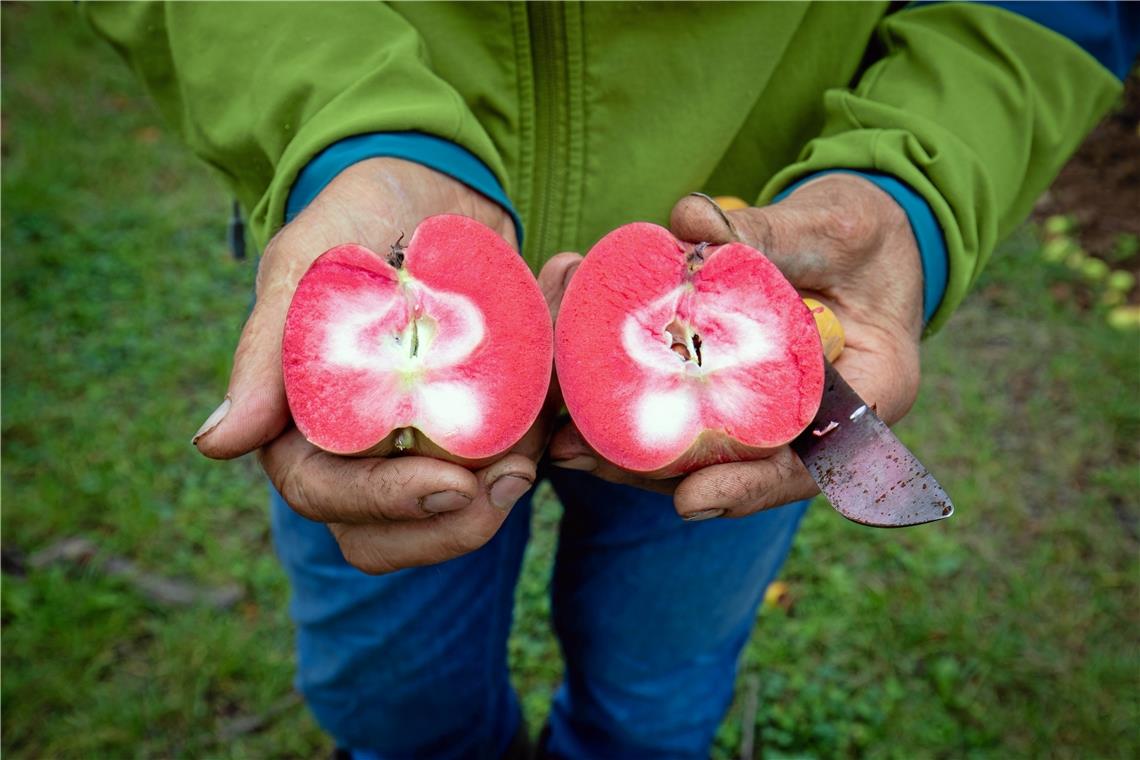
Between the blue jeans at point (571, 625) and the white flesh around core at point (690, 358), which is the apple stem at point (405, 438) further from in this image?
the blue jeans at point (571, 625)

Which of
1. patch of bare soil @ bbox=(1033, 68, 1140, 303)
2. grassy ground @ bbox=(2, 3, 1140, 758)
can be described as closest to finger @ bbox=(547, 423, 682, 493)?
grassy ground @ bbox=(2, 3, 1140, 758)

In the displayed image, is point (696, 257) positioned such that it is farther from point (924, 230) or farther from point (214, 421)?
point (214, 421)

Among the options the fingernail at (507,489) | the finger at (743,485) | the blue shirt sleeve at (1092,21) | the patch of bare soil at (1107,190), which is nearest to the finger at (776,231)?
the finger at (743,485)

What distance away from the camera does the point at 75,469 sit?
7.46 feet

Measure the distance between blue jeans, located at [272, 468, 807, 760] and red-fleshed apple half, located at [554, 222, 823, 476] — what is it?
330 mm

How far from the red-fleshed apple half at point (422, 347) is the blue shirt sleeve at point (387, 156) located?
0.44 ft

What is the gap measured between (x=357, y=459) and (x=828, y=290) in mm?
622

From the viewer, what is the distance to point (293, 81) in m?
1.19

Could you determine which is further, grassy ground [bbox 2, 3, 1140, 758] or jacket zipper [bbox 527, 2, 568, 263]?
grassy ground [bbox 2, 3, 1140, 758]

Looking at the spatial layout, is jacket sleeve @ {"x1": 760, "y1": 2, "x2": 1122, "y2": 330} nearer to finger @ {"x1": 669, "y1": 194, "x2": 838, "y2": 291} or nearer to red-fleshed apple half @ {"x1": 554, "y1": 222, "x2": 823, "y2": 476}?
finger @ {"x1": 669, "y1": 194, "x2": 838, "y2": 291}

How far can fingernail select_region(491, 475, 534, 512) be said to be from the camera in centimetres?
103

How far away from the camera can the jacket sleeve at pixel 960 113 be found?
Result: 4.07ft

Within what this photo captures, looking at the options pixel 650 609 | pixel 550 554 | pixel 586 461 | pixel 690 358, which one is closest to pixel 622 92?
pixel 690 358

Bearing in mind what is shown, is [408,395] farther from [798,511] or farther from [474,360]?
[798,511]
